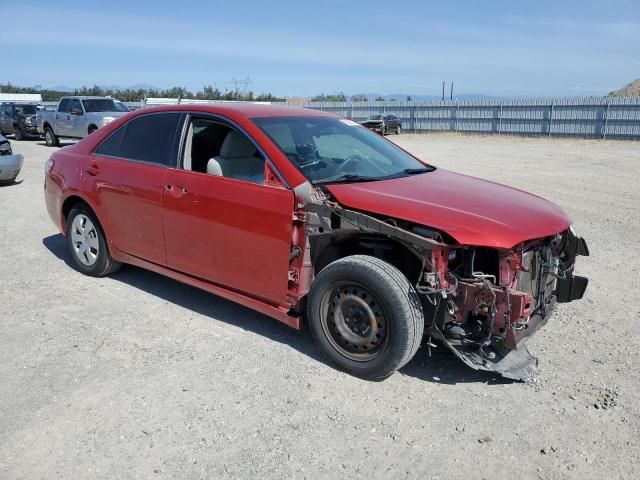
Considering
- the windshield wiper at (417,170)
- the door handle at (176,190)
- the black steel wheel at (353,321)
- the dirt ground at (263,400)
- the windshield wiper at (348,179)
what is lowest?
the dirt ground at (263,400)

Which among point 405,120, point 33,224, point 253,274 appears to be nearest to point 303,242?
point 253,274

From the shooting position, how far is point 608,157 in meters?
20.0

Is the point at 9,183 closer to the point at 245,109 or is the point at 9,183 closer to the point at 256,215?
the point at 245,109

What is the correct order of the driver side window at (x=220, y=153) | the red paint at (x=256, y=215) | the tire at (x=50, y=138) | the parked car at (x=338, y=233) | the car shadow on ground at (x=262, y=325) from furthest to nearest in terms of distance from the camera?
the tire at (x=50, y=138) → the driver side window at (x=220, y=153) → the car shadow on ground at (x=262, y=325) → the red paint at (x=256, y=215) → the parked car at (x=338, y=233)

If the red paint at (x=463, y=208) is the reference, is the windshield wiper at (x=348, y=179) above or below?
above

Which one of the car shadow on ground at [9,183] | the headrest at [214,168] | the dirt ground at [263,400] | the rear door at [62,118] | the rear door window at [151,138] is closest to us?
the dirt ground at [263,400]

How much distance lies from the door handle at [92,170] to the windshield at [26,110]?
2199cm

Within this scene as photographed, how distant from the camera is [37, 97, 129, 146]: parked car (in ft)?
62.7

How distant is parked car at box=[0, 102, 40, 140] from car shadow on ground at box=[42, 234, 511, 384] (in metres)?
20.3

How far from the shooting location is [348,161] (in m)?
4.59

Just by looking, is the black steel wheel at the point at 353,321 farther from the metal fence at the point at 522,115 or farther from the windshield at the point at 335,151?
the metal fence at the point at 522,115

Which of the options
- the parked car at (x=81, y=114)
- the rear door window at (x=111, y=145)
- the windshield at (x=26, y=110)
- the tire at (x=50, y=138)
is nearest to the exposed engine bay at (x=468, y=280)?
the rear door window at (x=111, y=145)

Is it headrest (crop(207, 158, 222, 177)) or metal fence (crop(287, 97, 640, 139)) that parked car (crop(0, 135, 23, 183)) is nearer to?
headrest (crop(207, 158, 222, 177))

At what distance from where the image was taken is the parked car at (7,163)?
1174 cm
